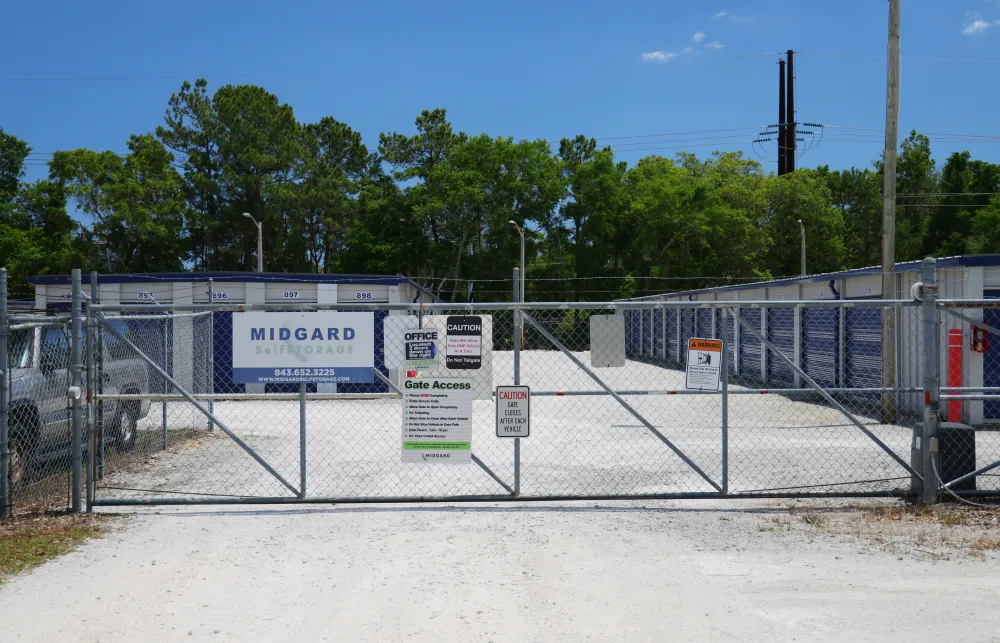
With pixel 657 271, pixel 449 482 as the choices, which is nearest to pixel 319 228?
pixel 657 271

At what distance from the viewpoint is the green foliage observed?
5844cm

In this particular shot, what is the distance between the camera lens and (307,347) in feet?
28.2

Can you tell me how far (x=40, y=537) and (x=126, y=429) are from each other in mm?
5259

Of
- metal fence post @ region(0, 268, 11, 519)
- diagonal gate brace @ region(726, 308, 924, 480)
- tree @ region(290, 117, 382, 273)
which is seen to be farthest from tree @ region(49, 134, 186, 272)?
diagonal gate brace @ region(726, 308, 924, 480)

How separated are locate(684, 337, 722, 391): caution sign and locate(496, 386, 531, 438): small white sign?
1.59 m

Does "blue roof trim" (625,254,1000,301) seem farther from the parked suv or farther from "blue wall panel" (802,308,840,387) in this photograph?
the parked suv

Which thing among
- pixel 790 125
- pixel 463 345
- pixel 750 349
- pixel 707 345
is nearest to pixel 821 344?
pixel 750 349

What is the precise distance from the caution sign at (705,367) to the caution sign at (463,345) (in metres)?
2.09

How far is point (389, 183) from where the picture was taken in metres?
67.8

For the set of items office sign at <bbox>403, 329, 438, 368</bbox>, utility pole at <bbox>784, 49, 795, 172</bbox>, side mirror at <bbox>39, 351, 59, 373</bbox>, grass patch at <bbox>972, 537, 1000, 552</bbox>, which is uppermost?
utility pole at <bbox>784, 49, 795, 172</bbox>

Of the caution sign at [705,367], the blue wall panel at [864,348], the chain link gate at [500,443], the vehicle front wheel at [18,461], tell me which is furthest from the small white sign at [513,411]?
the blue wall panel at [864,348]

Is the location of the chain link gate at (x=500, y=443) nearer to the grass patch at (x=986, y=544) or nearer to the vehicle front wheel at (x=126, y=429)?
the vehicle front wheel at (x=126, y=429)

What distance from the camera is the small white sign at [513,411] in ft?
27.2

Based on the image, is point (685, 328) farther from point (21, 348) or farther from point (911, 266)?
point (21, 348)
